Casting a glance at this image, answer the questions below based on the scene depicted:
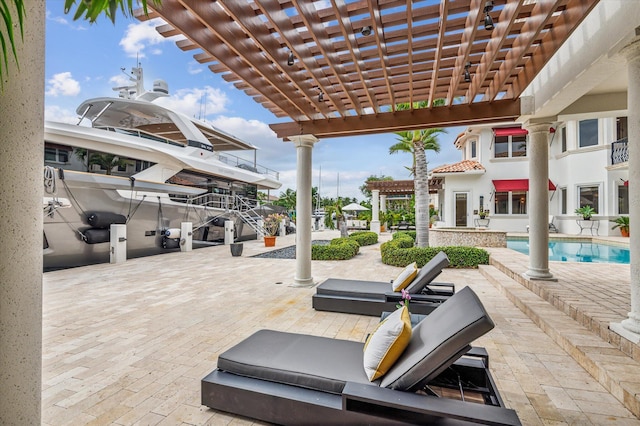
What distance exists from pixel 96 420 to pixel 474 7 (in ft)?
16.3

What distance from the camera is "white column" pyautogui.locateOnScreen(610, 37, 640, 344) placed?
3.16 meters

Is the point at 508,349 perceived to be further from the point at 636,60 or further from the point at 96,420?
the point at 96,420

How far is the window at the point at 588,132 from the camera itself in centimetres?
1428

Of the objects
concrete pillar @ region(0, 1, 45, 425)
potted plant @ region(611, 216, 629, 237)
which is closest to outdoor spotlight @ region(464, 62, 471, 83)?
concrete pillar @ region(0, 1, 45, 425)

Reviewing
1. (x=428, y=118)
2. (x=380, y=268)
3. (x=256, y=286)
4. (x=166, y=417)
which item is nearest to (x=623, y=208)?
(x=380, y=268)

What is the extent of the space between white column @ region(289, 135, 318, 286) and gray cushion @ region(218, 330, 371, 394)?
3.75 meters

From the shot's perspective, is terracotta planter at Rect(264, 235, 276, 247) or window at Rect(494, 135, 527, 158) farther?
window at Rect(494, 135, 527, 158)

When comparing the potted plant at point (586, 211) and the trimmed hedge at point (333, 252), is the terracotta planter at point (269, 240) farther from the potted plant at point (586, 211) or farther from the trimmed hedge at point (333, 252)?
the potted plant at point (586, 211)

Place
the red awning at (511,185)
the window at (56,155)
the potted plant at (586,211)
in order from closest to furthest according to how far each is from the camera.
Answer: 1. the window at (56,155)
2. the potted plant at (586,211)
3. the red awning at (511,185)

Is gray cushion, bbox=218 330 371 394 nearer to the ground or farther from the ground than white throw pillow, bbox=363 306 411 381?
nearer to the ground

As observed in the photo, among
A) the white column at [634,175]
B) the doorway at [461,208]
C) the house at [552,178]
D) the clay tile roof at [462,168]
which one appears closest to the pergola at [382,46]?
the white column at [634,175]

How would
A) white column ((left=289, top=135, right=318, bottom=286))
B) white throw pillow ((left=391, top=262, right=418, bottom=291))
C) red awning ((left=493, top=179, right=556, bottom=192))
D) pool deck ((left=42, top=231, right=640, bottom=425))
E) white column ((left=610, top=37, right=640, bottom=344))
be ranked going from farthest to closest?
1. red awning ((left=493, top=179, right=556, bottom=192))
2. white column ((left=289, top=135, right=318, bottom=286))
3. white throw pillow ((left=391, top=262, right=418, bottom=291))
4. white column ((left=610, top=37, right=640, bottom=344))
5. pool deck ((left=42, top=231, right=640, bottom=425))

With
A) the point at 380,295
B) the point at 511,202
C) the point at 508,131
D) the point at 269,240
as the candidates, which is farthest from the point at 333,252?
the point at 508,131

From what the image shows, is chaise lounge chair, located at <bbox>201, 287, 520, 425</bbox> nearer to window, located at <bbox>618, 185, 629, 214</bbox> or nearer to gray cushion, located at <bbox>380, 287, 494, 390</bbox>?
gray cushion, located at <bbox>380, 287, 494, 390</bbox>
